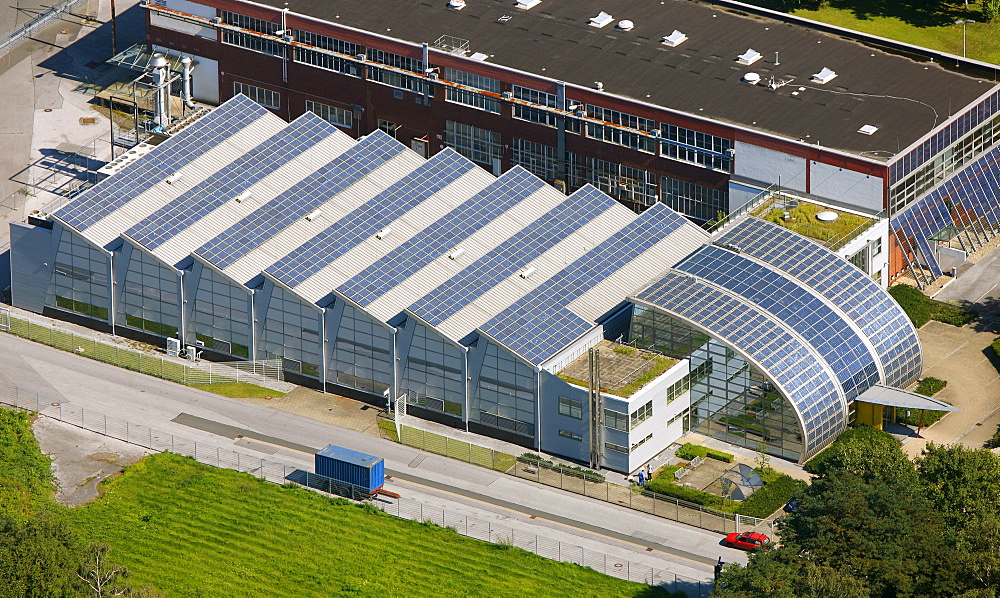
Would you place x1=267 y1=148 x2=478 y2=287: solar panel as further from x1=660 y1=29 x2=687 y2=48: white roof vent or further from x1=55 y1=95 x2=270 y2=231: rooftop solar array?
x1=660 y1=29 x2=687 y2=48: white roof vent

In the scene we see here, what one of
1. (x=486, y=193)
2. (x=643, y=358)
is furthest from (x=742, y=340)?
(x=486, y=193)

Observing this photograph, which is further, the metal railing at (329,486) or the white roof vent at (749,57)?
the white roof vent at (749,57)

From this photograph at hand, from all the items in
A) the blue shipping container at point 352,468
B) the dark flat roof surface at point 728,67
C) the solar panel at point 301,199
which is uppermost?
the dark flat roof surface at point 728,67

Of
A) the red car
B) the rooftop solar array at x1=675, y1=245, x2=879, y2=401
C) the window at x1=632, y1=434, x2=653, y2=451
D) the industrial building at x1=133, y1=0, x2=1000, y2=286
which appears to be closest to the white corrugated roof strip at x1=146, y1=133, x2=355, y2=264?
the industrial building at x1=133, y1=0, x2=1000, y2=286

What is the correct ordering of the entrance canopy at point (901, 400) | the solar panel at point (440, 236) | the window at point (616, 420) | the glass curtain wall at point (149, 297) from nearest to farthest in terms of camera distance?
the window at point (616, 420) → the entrance canopy at point (901, 400) → the solar panel at point (440, 236) → the glass curtain wall at point (149, 297)

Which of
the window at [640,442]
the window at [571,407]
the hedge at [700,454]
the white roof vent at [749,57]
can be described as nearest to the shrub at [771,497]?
the hedge at [700,454]

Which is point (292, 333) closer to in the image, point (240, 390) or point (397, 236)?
point (240, 390)

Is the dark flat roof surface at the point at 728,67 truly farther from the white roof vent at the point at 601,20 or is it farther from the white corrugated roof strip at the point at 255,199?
the white corrugated roof strip at the point at 255,199
